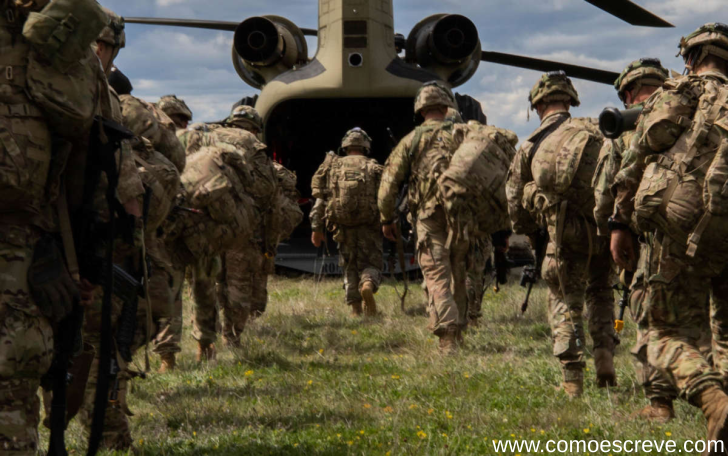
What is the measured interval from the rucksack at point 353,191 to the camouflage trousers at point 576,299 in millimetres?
4692

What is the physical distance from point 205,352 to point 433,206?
2.29m

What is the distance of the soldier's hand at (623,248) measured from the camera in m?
4.18

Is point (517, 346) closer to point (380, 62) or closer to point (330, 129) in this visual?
point (380, 62)

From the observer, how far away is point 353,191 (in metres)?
9.91

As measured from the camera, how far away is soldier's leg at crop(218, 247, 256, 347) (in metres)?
7.45

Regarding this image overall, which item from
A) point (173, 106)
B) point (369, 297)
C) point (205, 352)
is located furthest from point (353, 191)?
point (205, 352)

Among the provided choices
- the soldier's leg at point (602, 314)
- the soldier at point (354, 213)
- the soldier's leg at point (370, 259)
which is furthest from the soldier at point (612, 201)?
the soldier at point (354, 213)

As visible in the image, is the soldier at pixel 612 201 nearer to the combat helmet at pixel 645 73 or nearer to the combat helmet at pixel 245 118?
the combat helmet at pixel 645 73

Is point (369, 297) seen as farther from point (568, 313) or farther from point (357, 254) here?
point (568, 313)

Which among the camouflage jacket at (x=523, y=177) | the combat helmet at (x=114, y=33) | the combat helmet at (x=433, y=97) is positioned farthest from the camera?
the combat helmet at (x=433, y=97)

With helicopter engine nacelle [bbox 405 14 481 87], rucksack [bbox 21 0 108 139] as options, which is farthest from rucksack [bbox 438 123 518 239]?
helicopter engine nacelle [bbox 405 14 481 87]

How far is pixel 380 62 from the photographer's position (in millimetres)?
12273

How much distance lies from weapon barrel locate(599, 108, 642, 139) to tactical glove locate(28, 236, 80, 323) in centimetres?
247

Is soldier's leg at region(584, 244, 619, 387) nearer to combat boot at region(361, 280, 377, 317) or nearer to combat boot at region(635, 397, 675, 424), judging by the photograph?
combat boot at region(635, 397, 675, 424)
